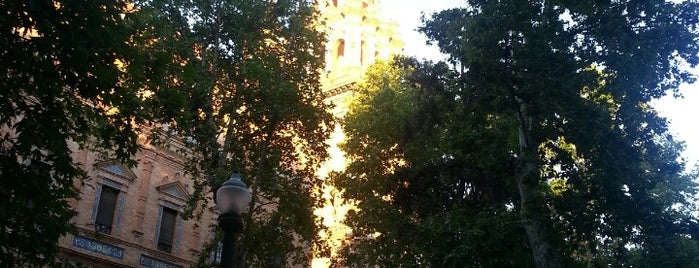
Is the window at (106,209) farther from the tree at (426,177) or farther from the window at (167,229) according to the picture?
the tree at (426,177)

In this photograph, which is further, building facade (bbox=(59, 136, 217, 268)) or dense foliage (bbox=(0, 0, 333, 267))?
building facade (bbox=(59, 136, 217, 268))

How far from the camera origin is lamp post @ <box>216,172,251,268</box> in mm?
8211

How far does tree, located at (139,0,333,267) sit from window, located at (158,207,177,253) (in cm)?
498

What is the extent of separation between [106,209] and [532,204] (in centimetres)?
1373

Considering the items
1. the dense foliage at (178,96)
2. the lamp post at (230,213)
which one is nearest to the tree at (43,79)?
the dense foliage at (178,96)

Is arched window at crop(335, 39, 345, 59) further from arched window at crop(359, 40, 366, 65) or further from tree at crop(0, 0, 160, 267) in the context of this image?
tree at crop(0, 0, 160, 267)

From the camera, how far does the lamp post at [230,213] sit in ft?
26.9

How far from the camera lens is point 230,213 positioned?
8.31 meters

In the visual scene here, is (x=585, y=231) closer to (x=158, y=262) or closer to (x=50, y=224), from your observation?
(x=50, y=224)

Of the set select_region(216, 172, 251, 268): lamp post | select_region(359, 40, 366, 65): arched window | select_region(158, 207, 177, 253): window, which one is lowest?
select_region(216, 172, 251, 268): lamp post

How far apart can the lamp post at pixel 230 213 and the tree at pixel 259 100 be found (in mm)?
8901

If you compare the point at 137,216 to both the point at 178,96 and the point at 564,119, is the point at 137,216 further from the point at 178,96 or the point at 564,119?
the point at 564,119

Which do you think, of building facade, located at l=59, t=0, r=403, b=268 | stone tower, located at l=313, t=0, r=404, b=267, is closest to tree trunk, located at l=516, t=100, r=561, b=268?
building facade, located at l=59, t=0, r=403, b=268

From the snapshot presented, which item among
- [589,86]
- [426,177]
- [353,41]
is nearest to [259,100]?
[426,177]
